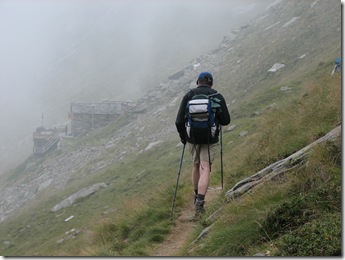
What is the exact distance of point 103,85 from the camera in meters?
79.4

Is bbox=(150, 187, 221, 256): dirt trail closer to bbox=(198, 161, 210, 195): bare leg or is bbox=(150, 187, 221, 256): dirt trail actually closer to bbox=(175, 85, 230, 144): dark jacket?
bbox=(198, 161, 210, 195): bare leg

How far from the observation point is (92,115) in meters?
52.2

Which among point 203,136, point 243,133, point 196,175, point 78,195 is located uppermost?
point 203,136

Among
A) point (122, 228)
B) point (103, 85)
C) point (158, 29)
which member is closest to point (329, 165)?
point (122, 228)

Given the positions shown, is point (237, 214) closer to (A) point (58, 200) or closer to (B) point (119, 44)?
(A) point (58, 200)

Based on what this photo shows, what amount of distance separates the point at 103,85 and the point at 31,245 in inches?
2481

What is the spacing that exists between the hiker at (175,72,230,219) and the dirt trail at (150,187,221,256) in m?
0.29

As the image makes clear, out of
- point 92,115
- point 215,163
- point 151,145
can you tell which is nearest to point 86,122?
point 92,115

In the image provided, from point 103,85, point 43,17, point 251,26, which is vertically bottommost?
point 103,85

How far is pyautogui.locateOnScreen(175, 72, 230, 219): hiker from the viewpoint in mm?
8469

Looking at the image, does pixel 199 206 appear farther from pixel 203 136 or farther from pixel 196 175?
pixel 203 136

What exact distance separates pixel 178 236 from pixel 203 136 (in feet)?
5.79

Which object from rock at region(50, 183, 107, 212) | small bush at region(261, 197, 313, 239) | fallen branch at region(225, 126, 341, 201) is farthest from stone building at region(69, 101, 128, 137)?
small bush at region(261, 197, 313, 239)

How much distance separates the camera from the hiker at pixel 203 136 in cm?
847
